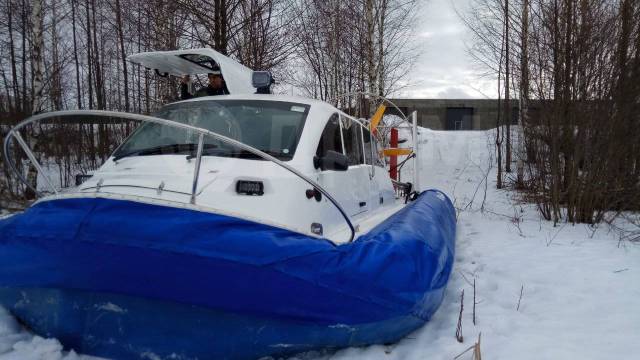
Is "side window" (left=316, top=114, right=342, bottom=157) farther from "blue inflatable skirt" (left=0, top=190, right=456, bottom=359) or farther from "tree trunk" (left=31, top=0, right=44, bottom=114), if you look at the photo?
"tree trunk" (left=31, top=0, right=44, bottom=114)

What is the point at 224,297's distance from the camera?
2.58 metres

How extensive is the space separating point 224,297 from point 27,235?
1.16 metres

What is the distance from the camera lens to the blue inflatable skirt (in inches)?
99.6

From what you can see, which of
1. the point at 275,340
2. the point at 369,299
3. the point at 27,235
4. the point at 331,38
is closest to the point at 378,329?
the point at 369,299

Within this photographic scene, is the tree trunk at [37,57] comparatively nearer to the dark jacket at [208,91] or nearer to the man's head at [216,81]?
the dark jacket at [208,91]

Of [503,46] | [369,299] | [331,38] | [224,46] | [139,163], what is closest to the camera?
[369,299]

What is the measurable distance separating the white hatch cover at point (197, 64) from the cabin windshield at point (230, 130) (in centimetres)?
84

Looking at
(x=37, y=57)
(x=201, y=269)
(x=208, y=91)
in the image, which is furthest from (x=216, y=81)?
(x=37, y=57)

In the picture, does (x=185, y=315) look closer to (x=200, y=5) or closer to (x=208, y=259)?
(x=208, y=259)

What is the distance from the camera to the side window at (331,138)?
13.6 ft

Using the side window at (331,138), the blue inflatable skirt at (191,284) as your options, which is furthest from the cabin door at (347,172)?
the blue inflatable skirt at (191,284)

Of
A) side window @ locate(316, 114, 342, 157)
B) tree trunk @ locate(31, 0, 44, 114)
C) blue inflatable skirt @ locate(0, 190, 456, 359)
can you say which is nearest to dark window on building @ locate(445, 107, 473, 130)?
tree trunk @ locate(31, 0, 44, 114)

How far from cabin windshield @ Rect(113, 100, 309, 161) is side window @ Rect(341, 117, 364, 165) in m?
0.88

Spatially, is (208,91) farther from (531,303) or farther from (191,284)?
(531,303)
